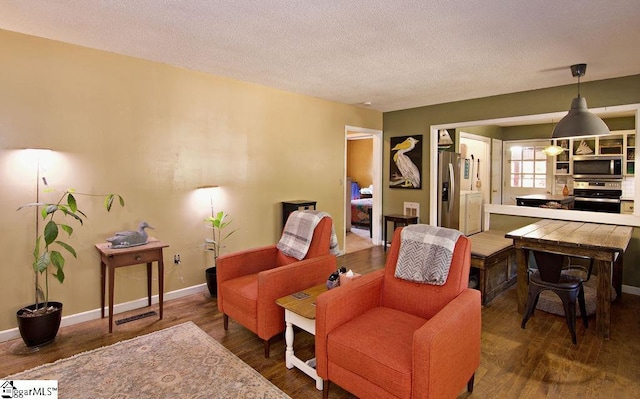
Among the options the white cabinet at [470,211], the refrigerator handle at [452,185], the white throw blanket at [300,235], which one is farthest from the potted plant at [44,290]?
the white cabinet at [470,211]

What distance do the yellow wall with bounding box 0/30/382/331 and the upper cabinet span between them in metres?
5.78

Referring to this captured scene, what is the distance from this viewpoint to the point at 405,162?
6.00 meters

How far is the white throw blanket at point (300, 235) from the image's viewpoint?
299 centimetres

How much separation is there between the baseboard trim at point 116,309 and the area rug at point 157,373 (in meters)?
0.69

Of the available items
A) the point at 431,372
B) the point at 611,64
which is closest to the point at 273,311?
the point at 431,372

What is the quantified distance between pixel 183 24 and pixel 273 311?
2250 millimetres

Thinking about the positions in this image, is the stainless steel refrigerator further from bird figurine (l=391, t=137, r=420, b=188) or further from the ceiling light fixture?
the ceiling light fixture

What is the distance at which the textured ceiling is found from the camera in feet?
7.59

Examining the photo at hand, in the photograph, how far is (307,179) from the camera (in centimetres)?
→ 506

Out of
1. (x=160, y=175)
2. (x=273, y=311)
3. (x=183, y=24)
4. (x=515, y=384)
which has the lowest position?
(x=515, y=384)

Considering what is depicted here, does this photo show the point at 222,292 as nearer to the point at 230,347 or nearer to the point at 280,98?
the point at 230,347

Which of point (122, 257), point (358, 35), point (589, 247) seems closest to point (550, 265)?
point (589, 247)

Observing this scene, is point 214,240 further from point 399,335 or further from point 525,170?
point 525,170

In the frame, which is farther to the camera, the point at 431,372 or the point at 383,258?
the point at 383,258
